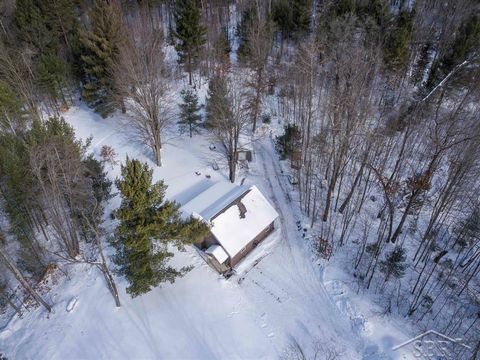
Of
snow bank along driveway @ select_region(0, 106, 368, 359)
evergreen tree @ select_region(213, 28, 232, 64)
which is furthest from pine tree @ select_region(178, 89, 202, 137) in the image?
snow bank along driveway @ select_region(0, 106, 368, 359)

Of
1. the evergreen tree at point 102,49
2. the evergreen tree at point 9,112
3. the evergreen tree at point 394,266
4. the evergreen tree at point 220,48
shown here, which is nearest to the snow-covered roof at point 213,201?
the evergreen tree at point 394,266

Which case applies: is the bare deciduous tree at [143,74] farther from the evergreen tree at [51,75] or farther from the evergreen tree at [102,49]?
the evergreen tree at [51,75]

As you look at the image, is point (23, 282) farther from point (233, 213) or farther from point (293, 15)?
point (293, 15)

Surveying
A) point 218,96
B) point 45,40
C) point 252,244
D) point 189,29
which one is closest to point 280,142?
point 218,96

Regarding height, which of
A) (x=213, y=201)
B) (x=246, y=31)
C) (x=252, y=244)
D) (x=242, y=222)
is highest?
(x=246, y=31)

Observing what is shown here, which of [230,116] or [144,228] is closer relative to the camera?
[144,228]

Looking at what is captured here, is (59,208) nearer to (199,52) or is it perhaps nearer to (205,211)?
(205,211)
